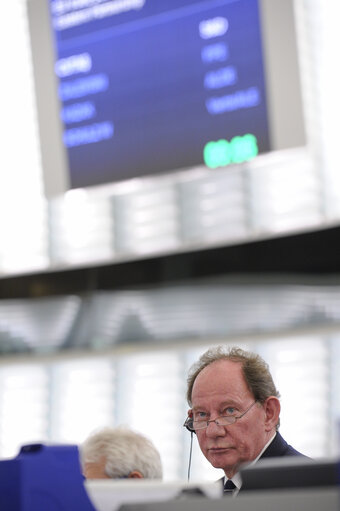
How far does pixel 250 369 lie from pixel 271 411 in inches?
4.9

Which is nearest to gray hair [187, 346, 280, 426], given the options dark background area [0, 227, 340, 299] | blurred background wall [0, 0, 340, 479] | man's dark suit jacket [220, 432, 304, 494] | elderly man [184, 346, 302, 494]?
elderly man [184, 346, 302, 494]

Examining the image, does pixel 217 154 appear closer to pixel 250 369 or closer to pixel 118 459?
pixel 118 459

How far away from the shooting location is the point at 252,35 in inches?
154

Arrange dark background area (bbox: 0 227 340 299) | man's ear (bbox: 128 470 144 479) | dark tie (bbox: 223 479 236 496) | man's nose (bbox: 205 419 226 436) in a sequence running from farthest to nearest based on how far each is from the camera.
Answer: dark background area (bbox: 0 227 340 299), man's ear (bbox: 128 470 144 479), man's nose (bbox: 205 419 226 436), dark tie (bbox: 223 479 236 496)

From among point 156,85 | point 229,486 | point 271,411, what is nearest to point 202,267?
point 156,85

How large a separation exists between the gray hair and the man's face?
16mm

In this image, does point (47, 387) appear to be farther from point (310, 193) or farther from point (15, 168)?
point (310, 193)

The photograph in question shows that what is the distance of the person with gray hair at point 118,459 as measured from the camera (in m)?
2.86

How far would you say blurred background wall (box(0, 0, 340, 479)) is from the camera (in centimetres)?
405

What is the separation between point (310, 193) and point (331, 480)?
3122 millimetres

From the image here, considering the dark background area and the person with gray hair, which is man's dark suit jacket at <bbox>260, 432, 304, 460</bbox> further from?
the dark background area

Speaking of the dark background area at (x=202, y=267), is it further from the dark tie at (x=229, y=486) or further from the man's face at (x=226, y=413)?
the dark tie at (x=229, y=486)

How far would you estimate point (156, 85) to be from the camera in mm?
4184

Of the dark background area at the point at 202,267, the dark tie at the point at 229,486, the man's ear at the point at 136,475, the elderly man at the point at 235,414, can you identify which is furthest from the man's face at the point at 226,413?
the dark background area at the point at 202,267
